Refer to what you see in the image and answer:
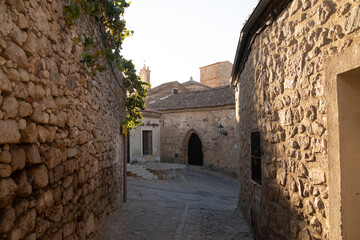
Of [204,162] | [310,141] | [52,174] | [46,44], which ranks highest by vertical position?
[46,44]

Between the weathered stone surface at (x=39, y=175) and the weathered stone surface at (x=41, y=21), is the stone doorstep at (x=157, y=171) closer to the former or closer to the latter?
the weathered stone surface at (x=39, y=175)

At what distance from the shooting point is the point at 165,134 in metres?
19.9

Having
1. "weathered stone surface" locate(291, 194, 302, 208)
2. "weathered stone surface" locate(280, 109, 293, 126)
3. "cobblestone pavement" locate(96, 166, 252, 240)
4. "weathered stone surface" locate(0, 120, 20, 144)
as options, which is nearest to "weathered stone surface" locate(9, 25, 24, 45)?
"weathered stone surface" locate(0, 120, 20, 144)

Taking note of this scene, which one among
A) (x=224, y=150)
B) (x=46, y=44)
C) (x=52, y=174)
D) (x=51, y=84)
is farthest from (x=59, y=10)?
(x=224, y=150)

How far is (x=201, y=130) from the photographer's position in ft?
58.5

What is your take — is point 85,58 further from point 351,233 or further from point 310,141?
point 351,233

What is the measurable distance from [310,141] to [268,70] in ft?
4.66

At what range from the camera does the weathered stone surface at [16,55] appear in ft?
6.05

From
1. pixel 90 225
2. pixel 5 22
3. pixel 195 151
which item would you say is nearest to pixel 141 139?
pixel 195 151

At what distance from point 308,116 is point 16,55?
257 centimetres

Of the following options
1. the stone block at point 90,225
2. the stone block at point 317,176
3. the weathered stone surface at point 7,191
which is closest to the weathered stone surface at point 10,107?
the weathered stone surface at point 7,191

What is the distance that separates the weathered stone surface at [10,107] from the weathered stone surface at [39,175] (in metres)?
0.54

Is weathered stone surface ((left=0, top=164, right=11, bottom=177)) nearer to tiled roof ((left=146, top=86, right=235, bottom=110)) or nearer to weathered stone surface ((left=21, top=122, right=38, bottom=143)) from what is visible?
weathered stone surface ((left=21, top=122, right=38, bottom=143))

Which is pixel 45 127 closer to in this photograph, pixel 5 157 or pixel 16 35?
pixel 5 157
